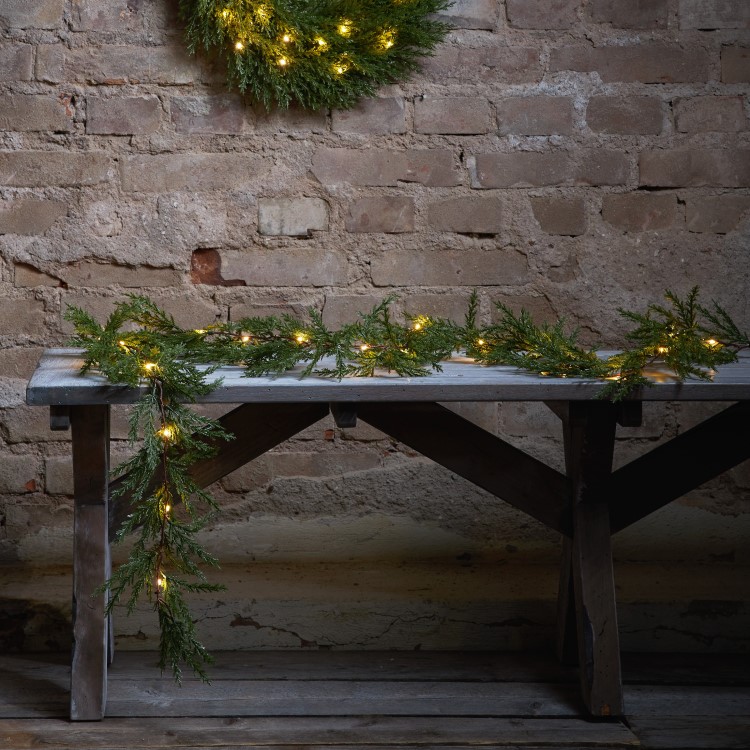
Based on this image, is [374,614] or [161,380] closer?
[161,380]

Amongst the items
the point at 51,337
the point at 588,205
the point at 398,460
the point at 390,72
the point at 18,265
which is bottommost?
the point at 398,460

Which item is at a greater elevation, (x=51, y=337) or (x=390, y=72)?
(x=390, y=72)

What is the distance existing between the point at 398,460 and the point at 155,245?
3.02 ft

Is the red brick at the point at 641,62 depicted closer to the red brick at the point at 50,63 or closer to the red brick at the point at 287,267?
the red brick at the point at 287,267

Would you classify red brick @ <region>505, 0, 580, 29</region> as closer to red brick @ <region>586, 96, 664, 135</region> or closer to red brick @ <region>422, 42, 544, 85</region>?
red brick @ <region>422, 42, 544, 85</region>

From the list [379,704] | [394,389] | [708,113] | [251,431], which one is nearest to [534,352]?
[394,389]

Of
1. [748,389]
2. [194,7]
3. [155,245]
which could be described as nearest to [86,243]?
[155,245]

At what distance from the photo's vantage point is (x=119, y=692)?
2.23 meters

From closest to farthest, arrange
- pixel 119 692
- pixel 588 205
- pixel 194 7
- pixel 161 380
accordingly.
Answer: pixel 161 380, pixel 119 692, pixel 194 7, pixel 588 205

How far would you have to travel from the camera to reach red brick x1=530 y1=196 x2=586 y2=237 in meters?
2.72

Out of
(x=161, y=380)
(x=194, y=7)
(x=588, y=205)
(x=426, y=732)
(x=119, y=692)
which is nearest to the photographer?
(x=161, y=380)

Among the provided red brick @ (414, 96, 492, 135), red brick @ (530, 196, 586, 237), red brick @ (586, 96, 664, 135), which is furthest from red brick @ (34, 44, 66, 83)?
red brick @ (586, 96, 664, 135)

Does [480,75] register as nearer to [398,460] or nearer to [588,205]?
[588,205]

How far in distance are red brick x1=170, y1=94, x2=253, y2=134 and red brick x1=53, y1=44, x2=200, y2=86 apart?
70 mm
